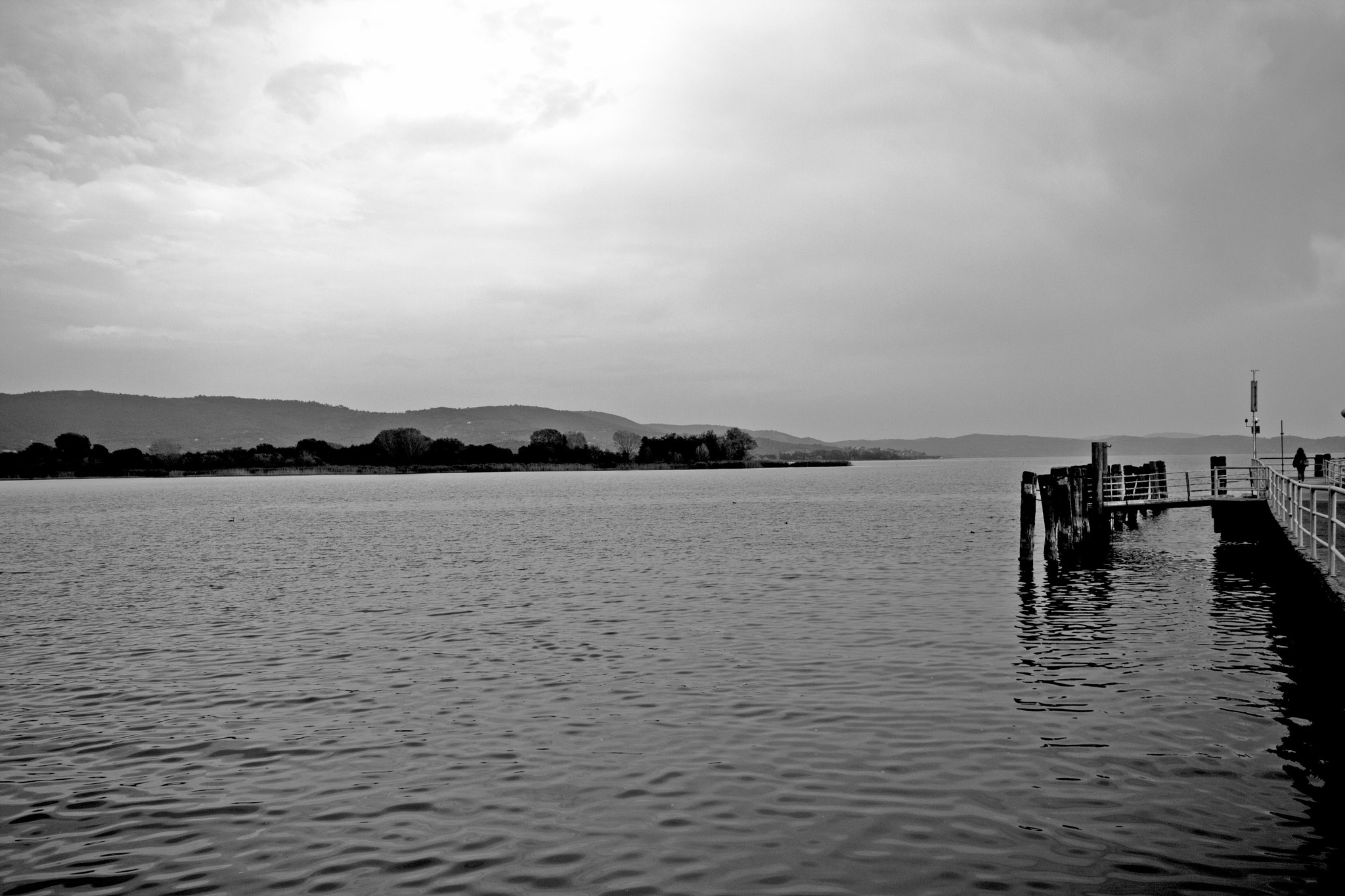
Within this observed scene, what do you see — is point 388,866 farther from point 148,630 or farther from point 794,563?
point 794,563

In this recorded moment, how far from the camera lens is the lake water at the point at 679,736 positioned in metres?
7.98

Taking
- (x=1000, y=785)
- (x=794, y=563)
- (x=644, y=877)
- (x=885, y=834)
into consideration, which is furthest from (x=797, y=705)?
(x=794, y=563)

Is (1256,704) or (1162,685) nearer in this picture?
(1256,704)

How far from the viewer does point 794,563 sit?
32031 mm

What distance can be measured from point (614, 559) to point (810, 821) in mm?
26069

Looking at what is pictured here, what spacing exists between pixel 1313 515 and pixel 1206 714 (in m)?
8.42

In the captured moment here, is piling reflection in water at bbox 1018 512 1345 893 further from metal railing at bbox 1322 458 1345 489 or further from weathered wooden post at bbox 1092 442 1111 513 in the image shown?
metal railing at bbox 1322 458 1345 489

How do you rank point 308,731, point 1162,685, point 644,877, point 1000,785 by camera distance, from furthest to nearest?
point 1162,685 < point 308,731 < point 1000,785 < point 644,877

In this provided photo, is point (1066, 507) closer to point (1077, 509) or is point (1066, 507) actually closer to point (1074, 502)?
point (1074, 502)

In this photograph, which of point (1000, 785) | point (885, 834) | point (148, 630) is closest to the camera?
point (885, 834)

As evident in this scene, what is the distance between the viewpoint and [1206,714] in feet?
39.9

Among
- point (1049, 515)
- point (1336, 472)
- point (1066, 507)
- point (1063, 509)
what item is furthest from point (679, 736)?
point (1336, 472)

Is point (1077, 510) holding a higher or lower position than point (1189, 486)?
lower

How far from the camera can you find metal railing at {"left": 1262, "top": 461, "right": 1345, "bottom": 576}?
15727 millimetres
